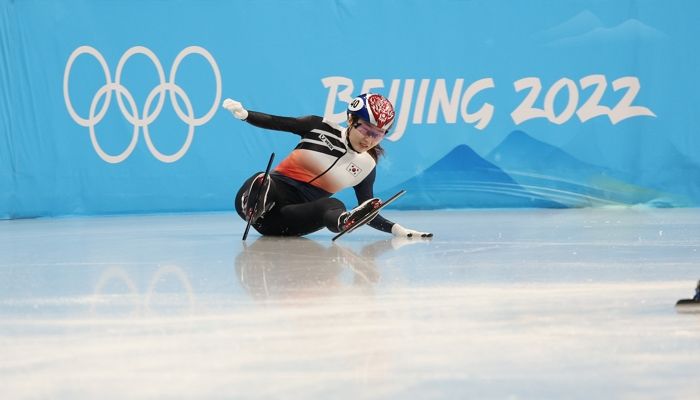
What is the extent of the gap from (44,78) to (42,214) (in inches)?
44.5

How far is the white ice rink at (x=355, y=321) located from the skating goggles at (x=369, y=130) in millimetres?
700

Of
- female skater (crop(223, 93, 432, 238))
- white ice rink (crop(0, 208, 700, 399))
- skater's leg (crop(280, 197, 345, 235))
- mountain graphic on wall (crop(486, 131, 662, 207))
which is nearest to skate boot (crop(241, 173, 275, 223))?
female skater (crop(223, 93, 432, 238))

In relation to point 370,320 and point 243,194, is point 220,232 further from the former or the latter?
point 370,320

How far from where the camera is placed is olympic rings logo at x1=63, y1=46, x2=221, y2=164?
9086 mm

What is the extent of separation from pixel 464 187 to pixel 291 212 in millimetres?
2969

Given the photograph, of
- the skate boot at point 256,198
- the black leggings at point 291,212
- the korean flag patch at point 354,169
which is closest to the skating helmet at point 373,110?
the korean flag patch at point 354,169

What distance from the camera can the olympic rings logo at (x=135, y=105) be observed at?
9.09 m

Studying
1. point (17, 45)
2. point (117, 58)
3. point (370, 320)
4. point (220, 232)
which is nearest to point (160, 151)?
point (117, 58)

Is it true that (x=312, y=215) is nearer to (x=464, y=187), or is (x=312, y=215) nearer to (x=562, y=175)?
(x=464, y=187)

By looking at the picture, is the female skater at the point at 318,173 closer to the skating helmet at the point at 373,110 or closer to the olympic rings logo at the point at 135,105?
the skating helmet at the point at 373,110

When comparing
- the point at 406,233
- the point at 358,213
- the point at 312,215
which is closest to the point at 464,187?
the point at 406,233

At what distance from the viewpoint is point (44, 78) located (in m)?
9.12

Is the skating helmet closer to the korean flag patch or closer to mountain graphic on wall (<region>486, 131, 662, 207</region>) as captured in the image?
the korean flag patch

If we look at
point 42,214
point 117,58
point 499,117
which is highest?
point 117,58
